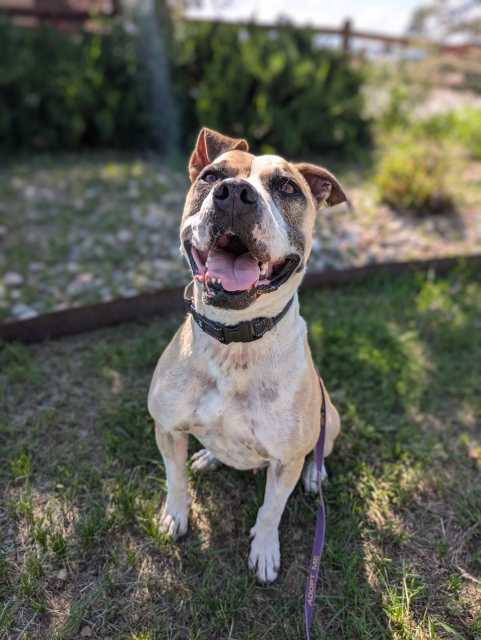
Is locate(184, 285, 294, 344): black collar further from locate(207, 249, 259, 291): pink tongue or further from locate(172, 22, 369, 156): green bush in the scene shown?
locate(172, 22, 369, 156): green bush

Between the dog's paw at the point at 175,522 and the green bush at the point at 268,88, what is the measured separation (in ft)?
19.2

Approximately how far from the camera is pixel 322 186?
270 centimetres

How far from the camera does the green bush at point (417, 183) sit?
637cm

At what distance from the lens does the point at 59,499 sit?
3.02 meters

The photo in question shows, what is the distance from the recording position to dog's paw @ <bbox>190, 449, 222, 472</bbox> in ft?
10.6

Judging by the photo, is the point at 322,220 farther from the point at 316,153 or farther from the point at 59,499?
the point at 59,499

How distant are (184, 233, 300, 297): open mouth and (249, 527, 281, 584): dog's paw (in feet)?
4.66

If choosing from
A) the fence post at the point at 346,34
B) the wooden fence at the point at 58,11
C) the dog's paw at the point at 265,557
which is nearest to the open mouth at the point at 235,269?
the dog's paw at the point at 265,557

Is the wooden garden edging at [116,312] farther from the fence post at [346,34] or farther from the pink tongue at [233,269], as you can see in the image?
the fence post at [346,34]

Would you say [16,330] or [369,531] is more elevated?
[16,330]

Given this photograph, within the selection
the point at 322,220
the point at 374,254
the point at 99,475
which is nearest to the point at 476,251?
the point at 374,254

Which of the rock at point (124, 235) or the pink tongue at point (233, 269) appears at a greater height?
the pink tongue at point (233, 269)

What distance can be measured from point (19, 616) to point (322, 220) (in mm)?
5156

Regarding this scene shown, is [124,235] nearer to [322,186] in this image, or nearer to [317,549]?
[322,186]
